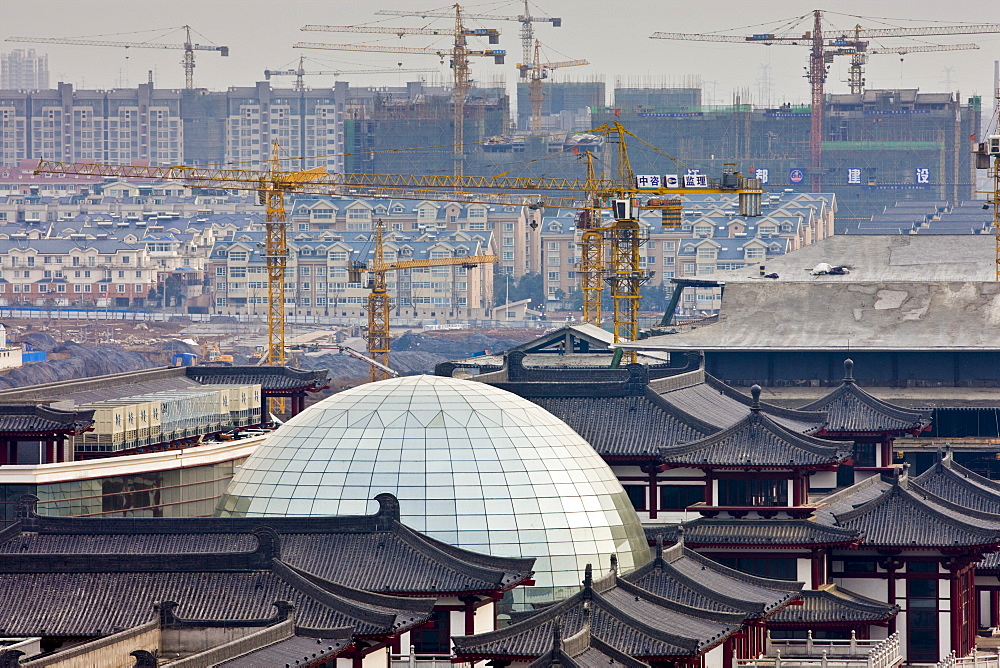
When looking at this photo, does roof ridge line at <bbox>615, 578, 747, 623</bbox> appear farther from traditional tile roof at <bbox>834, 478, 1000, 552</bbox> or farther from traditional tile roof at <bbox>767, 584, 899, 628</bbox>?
traditional tile roof at <bbox>834, 478, 1000, 552</bbox>

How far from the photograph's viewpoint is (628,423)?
78438mm

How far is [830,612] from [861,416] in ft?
62.3

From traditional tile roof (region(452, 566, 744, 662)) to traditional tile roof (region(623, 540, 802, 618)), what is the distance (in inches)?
56.6

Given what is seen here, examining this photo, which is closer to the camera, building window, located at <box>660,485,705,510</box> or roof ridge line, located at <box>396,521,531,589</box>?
roof ridge line, located at <box>396,521,531,589</box>

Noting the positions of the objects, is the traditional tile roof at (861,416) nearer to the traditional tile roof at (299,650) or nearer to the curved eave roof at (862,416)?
the curved eave roof at (862,416)

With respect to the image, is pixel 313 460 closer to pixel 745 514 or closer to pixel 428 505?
pixel 428 505

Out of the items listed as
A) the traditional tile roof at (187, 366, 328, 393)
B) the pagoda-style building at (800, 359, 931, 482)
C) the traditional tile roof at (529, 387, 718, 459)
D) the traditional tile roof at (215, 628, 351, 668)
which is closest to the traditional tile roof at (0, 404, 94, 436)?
the traditional tile roof at (529, 387, 718, 459)

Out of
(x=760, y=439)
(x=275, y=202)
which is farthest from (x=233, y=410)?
(x=275, y=202)

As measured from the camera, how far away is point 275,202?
16825 cm

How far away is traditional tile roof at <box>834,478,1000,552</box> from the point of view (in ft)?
241

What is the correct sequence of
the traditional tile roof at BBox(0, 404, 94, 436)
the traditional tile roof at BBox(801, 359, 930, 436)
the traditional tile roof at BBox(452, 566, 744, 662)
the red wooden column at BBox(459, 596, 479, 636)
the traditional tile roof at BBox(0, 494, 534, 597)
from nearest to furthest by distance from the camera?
the traditional tile roof at BBox(452, 566, 744, 662), the traditional tile roof at BBox(0, 494, 534, 597), the red wooden column at BBox(459, 596, 479, 636), the traditional tile roof at BBox(0, 404, 94, 436), the traditional tile roof at BBox(801, 359, 930, 436)

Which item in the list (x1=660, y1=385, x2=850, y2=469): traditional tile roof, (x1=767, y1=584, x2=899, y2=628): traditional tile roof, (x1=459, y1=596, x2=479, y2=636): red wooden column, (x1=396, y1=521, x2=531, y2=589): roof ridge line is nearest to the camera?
(x1=396, y1=521, x2=531, y2=589): roof ridge line

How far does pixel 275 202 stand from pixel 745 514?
9951cm

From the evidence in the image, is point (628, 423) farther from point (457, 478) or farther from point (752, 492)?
point (457, 478)
